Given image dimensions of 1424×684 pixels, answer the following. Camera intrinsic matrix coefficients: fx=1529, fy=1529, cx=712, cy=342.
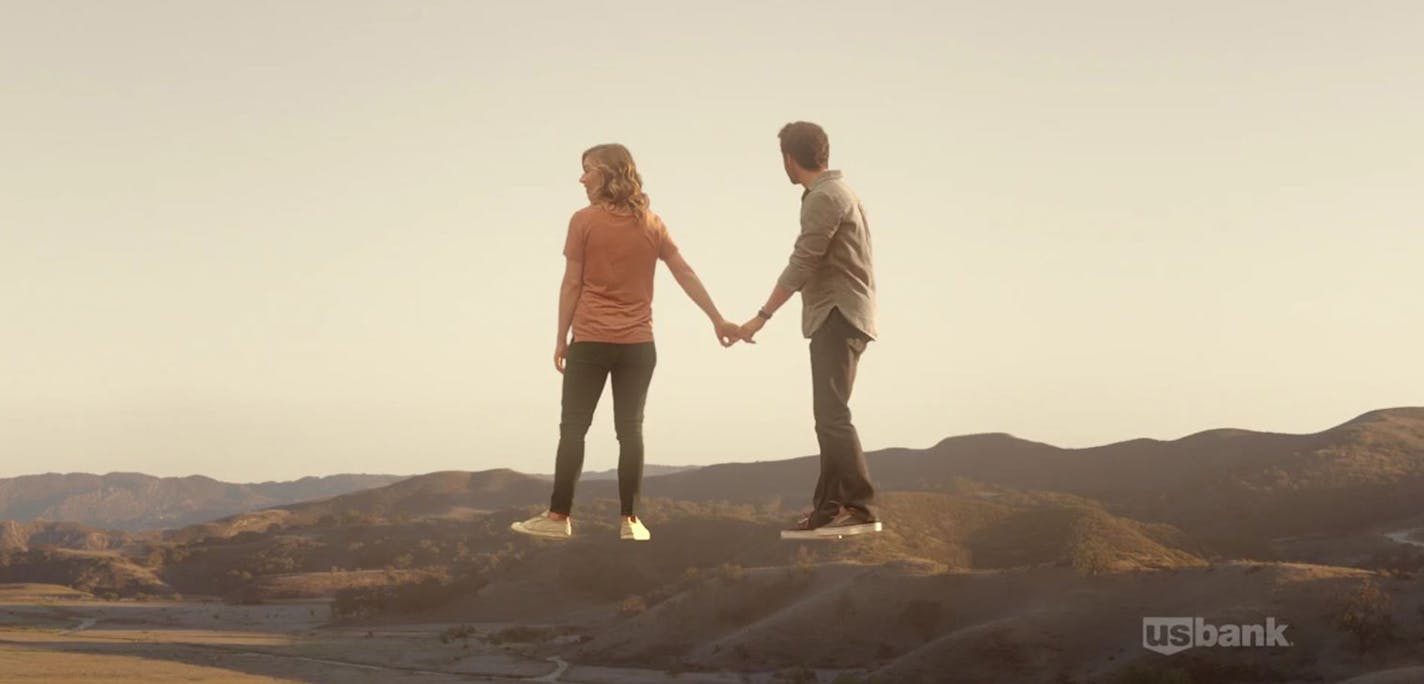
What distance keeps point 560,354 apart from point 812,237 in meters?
2.41

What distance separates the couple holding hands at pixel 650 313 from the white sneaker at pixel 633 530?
0.06ft

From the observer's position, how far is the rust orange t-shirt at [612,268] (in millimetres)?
12719

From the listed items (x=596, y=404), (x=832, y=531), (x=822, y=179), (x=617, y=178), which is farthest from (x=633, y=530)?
(x=822, y=179)

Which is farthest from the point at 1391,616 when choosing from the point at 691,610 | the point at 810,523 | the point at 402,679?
the point at 810,523

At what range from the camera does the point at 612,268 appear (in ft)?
41.8

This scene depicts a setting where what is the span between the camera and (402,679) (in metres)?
176

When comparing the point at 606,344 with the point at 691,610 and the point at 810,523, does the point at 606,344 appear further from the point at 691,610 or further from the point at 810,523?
the point at 691,610

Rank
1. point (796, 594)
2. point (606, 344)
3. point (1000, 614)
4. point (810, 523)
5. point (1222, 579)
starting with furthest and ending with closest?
1. point (796, 594)
2. point (1000, 614)
3. point (1222, 579)
4. point (810, 523)
5. point (606, 344)

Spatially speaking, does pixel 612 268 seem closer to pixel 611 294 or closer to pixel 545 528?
pixel 611 294

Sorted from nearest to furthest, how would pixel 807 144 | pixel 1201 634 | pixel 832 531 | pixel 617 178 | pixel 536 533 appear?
pixel 617 178 → pixel 536 533 → pixel 832 531 → pixel 807 144 → pixel 1201 634

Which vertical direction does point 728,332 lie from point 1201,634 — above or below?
above

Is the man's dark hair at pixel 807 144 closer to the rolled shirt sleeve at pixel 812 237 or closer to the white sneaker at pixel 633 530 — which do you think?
the rolled shirt sleeve at pixel 812 237

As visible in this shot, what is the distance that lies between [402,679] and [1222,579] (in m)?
92.3

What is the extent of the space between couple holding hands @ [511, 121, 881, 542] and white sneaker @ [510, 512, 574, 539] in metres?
0.02
